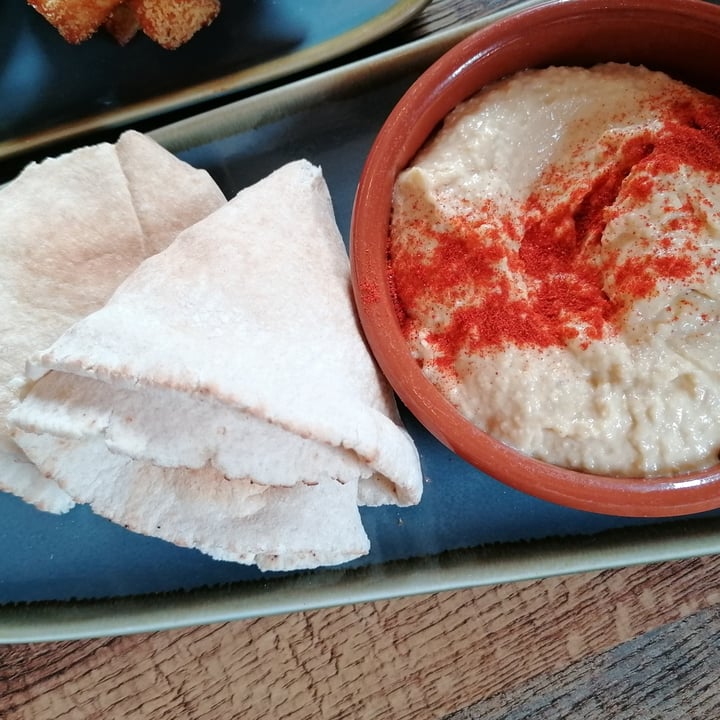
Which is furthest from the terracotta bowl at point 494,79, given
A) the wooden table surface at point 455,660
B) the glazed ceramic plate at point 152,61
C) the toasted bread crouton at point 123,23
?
the toasted bread crouton at point 123,23

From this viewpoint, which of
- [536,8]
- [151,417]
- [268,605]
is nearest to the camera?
[151,417]

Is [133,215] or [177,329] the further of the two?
[133,215]

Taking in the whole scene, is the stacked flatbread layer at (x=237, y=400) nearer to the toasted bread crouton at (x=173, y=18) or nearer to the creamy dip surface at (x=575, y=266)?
the creamy dip surface at (x=575, y=266)

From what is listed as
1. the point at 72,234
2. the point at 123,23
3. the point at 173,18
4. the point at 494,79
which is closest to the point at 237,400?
the point at 72,234

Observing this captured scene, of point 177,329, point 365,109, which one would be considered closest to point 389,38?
point 365,109

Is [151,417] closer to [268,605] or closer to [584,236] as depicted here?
[268,605]

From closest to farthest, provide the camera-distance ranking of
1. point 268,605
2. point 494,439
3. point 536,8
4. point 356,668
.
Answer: point 494,439, point 536,8, point 268,605, point 356,668
